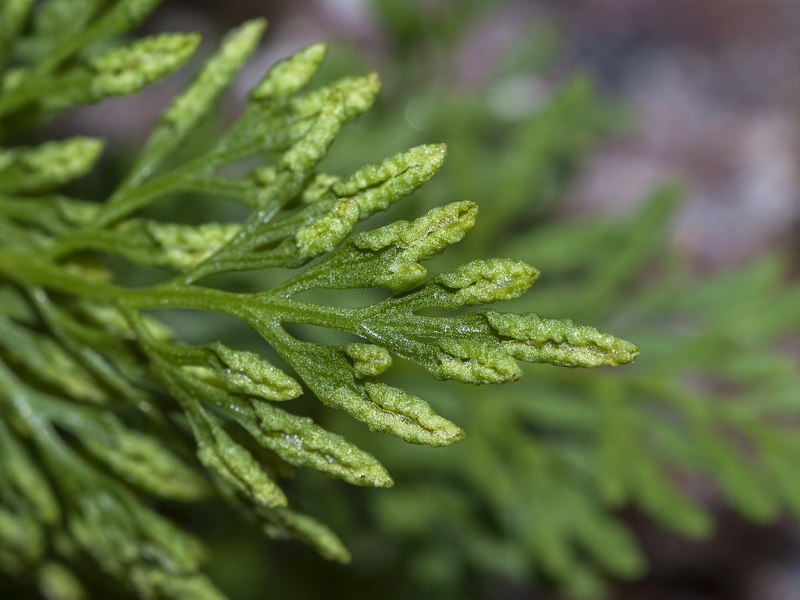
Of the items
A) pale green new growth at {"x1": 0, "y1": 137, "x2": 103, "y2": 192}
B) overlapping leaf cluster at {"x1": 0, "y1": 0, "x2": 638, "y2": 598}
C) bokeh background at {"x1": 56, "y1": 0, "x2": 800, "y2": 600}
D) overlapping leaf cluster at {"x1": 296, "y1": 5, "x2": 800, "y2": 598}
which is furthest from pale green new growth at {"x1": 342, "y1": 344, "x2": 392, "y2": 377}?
bokeh background at {"x1": 56, "y1": 0, "x2": 800, "y2": 600}

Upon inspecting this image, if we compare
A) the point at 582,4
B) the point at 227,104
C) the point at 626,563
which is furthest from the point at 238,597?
the point at 582,4

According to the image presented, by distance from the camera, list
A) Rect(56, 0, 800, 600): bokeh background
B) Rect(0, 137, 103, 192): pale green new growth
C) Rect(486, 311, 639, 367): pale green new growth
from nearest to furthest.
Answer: Rect(486, 311, 639, 367): pale green new growth, Rect(0, 137, 103, 192): pale green new growth, Rect(56, 0, 800, 600): bokeh background

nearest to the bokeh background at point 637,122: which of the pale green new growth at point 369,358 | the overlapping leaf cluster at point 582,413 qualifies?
the overlapping leaf cluster at point 582,413

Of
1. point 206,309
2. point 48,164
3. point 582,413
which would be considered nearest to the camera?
point 206,309

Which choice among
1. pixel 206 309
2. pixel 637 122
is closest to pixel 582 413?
pixel 206 309

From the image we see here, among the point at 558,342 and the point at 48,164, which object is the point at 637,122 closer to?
the point at 48,164

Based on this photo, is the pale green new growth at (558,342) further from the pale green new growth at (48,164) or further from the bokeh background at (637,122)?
the bokeh background at (637,122)

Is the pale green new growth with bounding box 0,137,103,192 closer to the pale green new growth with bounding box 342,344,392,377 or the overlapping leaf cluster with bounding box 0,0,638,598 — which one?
the overlapping leaf cluster with bounding box 0,0,638,598

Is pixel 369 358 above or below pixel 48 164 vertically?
below
